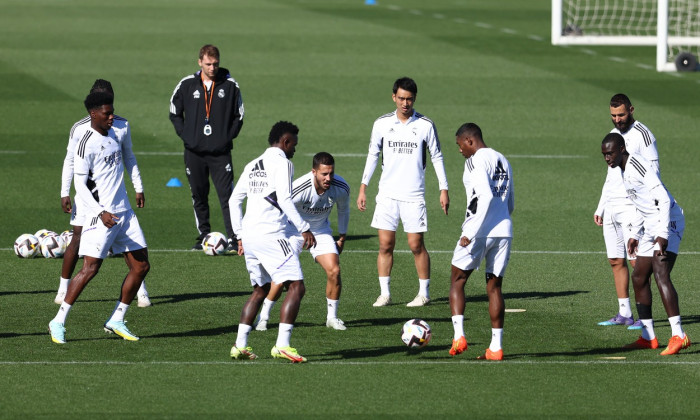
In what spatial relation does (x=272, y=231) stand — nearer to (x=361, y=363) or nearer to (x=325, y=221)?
(x=361, y=363)

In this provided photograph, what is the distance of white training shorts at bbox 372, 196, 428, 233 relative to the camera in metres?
14.2

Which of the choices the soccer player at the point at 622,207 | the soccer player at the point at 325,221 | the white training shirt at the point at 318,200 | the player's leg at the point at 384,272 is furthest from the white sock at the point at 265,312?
the soccer player at the point at 622,207

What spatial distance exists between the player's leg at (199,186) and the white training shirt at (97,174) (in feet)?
17.3

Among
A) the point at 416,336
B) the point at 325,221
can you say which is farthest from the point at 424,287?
Answer: the point at 416,336

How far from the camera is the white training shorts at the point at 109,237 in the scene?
471 inches

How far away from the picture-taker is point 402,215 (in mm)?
14289

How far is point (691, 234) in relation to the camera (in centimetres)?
1838

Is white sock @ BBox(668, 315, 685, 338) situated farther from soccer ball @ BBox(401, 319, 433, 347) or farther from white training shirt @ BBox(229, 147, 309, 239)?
white training shirt @ BBox(229, 147, 309, 239)

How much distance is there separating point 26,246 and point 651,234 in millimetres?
8249

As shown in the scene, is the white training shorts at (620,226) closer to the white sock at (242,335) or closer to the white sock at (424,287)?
the white sock at (424,287)

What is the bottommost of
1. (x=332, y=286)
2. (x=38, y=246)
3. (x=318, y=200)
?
(x=332, y=286)

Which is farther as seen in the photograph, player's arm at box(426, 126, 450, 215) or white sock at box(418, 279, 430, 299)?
player's arm at box(426, 126, 450, 215)

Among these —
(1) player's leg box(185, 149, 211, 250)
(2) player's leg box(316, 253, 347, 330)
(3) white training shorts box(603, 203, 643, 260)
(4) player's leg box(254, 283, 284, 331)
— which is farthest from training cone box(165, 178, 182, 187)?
(3) white training shorts box(603, 203, 643, 260)

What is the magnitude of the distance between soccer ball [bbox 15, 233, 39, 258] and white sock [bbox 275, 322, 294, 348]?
6.06 metres
